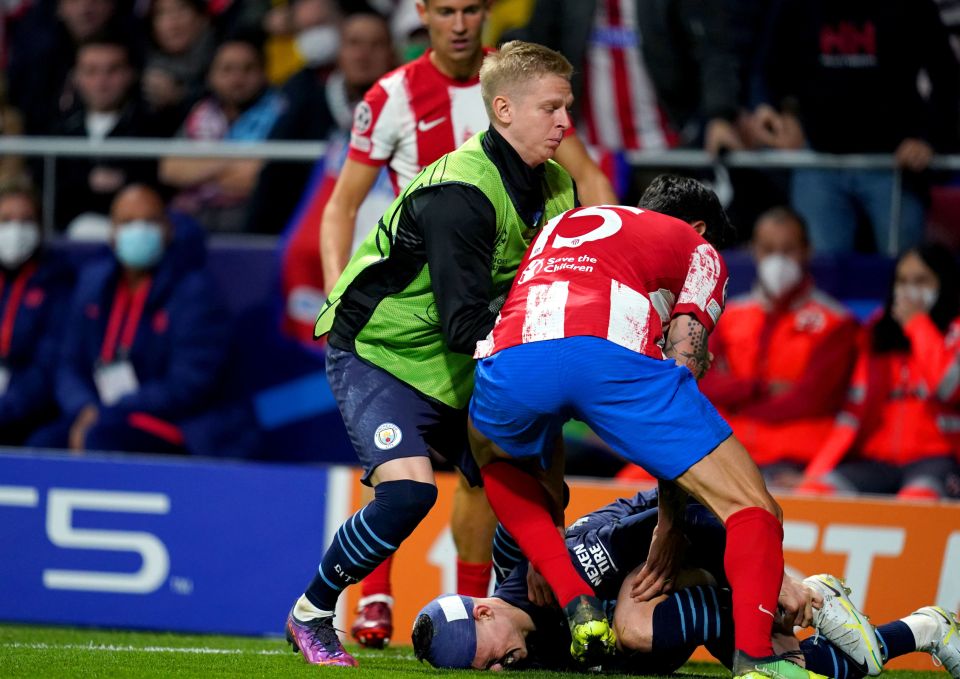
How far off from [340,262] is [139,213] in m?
2.71

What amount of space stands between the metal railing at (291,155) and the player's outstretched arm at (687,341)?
A: 329cm

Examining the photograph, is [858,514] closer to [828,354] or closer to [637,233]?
[828,354]

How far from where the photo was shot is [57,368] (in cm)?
776

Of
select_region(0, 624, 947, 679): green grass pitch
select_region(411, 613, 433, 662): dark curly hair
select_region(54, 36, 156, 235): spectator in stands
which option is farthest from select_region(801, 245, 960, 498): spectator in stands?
select_region(54, 36, 156, 235): spectator in stands

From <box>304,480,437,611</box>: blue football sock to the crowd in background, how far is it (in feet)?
8.82

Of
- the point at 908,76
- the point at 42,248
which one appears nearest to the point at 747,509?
the point at 908,76

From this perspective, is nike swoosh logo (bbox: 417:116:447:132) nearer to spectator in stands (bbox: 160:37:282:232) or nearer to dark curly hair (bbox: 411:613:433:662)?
dark curly hair (bbox: 411:613:433:662)

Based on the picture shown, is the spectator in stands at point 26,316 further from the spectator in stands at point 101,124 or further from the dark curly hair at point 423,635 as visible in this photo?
the dark curly hair at point 423,635

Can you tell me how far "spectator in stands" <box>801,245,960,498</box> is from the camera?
6.48 meters

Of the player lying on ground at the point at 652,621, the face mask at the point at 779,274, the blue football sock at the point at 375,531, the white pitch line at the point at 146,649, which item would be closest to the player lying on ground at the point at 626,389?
the player lying on ground at the point at 652,621

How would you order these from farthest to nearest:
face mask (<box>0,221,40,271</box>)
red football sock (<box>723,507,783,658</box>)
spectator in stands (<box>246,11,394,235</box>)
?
1. spectator in stands (<box>246,11,394,235</box>)
2. face mask (<box>0,221,40,271</box>)
3. red football sock (<box>723,507,783,658</box>)

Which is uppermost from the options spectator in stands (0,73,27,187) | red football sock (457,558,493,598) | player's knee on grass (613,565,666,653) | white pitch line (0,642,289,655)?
spectator in stands (0,73,27,187)

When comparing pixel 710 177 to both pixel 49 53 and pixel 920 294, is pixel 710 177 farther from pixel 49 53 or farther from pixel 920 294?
pixel 49 53

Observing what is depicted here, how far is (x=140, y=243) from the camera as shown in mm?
7707
